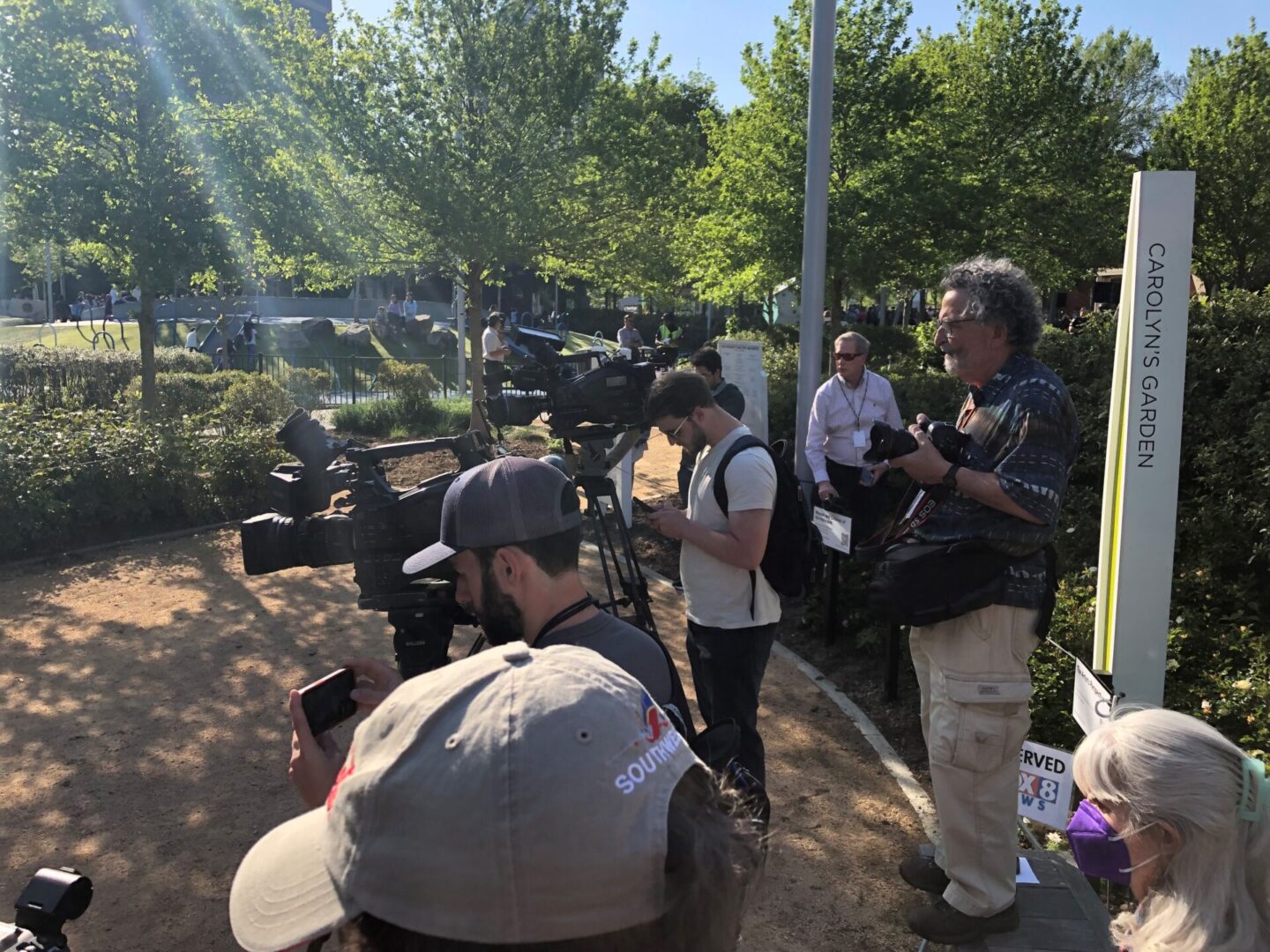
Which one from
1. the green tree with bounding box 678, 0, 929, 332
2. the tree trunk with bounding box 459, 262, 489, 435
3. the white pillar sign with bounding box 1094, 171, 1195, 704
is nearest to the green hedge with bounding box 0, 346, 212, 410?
the tree trunk with bounding box 459, 262, 489, 435

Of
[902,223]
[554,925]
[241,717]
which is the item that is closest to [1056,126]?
[902,223]

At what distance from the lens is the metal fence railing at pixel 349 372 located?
16.7 m

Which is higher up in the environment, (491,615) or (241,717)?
(491,615)

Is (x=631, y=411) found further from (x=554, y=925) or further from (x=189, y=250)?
(x=189, y=250)

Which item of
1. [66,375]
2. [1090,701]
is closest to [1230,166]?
Answer: [1090,701]

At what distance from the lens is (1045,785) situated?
3.05 m

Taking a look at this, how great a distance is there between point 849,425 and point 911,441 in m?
3.33

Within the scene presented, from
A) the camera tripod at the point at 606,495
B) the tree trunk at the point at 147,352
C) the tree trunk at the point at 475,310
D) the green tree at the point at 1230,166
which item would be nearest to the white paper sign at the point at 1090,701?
the camera tripod at the point at 606,495

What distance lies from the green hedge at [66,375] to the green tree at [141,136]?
2186mm

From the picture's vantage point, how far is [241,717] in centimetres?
477

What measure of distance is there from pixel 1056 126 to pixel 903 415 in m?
13.3

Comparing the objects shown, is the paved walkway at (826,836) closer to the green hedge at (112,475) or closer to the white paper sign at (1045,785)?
the white paper sign at (1045,785)

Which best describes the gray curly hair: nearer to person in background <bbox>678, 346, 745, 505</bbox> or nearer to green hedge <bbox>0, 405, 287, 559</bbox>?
person in background <bbox>678, 346, 745, 505</bbox>

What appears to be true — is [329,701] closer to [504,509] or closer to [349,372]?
[504,509]
